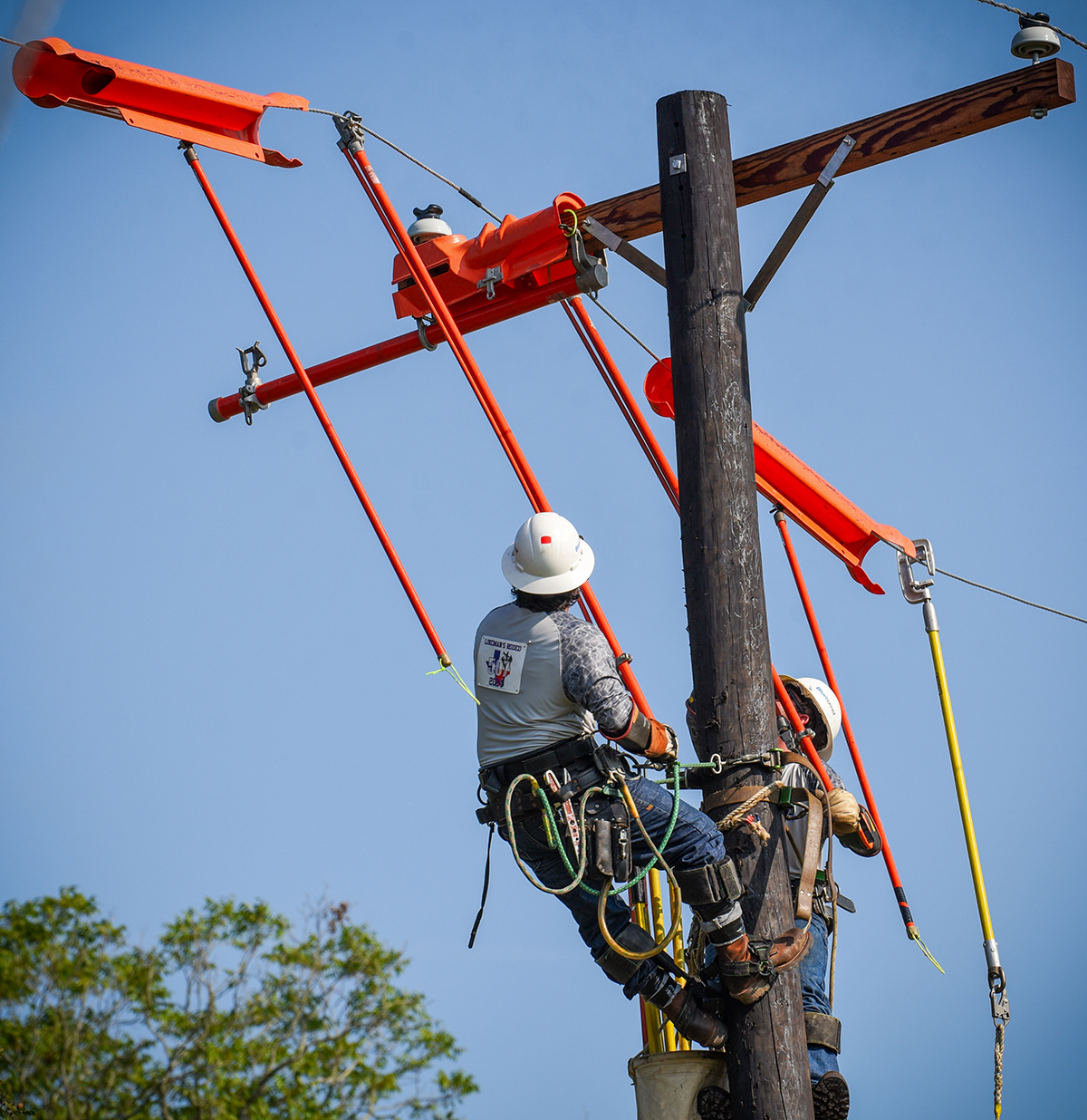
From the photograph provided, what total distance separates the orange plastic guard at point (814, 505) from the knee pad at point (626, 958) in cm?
264

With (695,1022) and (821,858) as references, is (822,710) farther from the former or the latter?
(695,1022)

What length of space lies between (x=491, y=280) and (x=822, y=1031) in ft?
12.4

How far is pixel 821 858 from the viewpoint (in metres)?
5.59

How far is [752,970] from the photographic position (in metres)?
4.73

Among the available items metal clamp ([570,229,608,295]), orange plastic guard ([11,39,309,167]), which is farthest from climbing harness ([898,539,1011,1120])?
orange plastic guard ([11,39,309,167])

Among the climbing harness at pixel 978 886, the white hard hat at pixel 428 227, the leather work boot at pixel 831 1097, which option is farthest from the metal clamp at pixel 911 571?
the white hard hat at pixel 428 227

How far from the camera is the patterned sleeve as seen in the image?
4637 millimetres

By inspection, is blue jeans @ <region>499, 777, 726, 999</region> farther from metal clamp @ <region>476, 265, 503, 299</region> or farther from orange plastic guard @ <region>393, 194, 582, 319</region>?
metal clamp @ <region>476, 265, 503, 299</region>

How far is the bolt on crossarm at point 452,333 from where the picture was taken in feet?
20.0

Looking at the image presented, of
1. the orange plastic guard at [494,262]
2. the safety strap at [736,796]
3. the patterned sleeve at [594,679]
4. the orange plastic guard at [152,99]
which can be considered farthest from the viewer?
the orange plastic guard at [494,262]

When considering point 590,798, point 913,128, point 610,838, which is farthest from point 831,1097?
point 913,128

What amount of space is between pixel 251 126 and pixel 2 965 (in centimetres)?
745

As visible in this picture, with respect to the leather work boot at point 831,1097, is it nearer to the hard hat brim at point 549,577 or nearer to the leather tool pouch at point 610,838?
the leather tool pouch at point 610,838

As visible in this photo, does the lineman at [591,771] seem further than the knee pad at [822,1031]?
No
